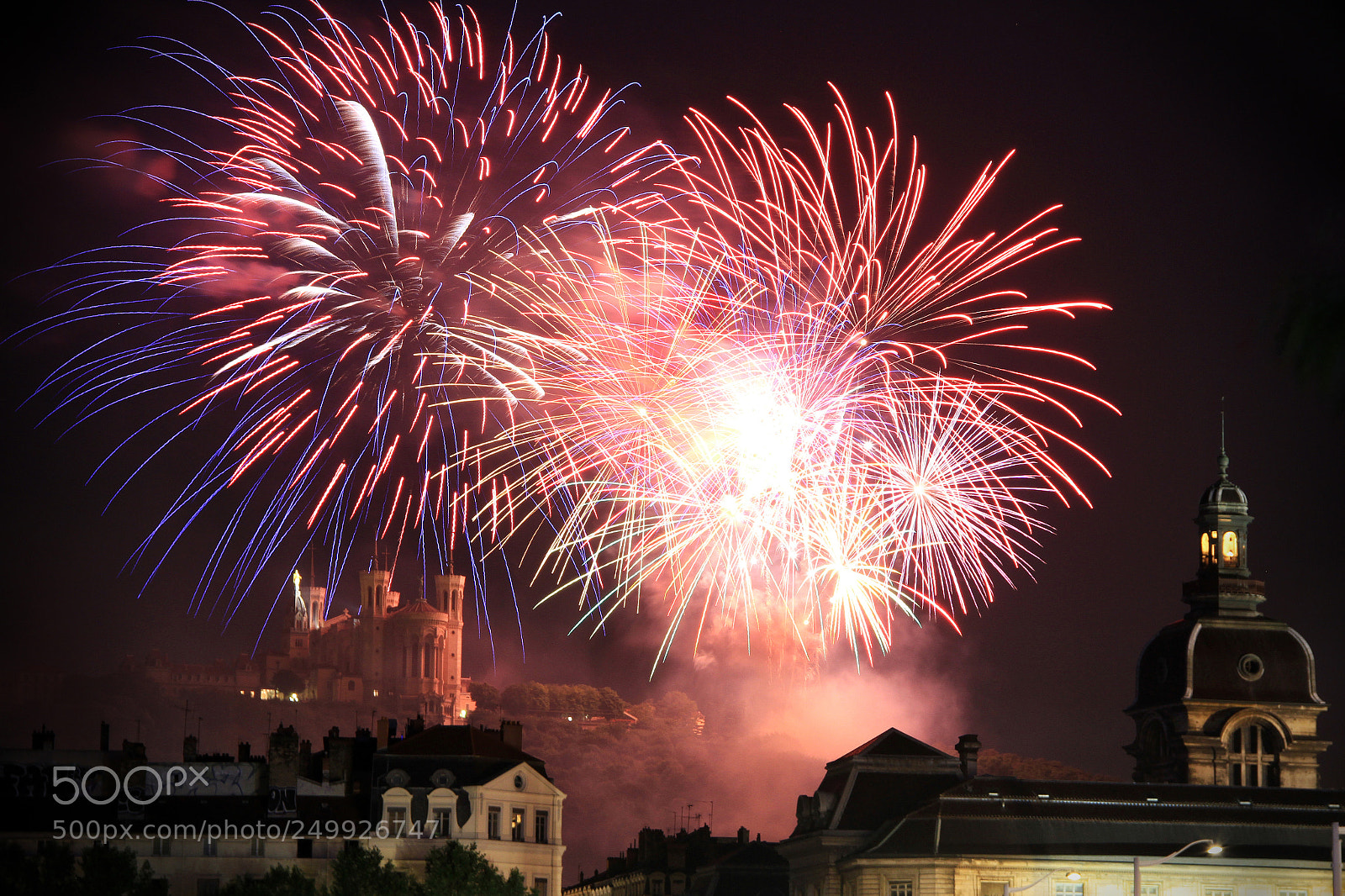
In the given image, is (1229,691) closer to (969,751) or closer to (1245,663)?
(1245,663)

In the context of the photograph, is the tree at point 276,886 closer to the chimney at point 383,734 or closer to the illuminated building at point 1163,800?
the chimney at point 383,734

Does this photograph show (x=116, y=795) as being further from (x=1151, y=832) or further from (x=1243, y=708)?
(x=1243, y=708)

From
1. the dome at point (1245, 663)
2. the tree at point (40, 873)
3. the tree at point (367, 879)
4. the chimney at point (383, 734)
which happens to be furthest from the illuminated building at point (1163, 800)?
the tree at point (40, 873)

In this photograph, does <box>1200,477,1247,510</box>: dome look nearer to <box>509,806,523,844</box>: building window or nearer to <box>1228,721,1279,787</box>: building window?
<box>1228,721,1279,787</box>: building window

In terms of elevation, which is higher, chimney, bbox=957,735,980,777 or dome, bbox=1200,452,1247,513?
dome, bbox=1200,452,1247,513

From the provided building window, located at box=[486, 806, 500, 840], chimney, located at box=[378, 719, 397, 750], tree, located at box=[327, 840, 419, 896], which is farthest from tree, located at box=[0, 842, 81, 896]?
chimney, located at box=[378, 719, 397, 750]

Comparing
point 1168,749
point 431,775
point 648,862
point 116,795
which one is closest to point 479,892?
point 431,775

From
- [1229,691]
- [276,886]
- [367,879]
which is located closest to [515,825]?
[367,879]
